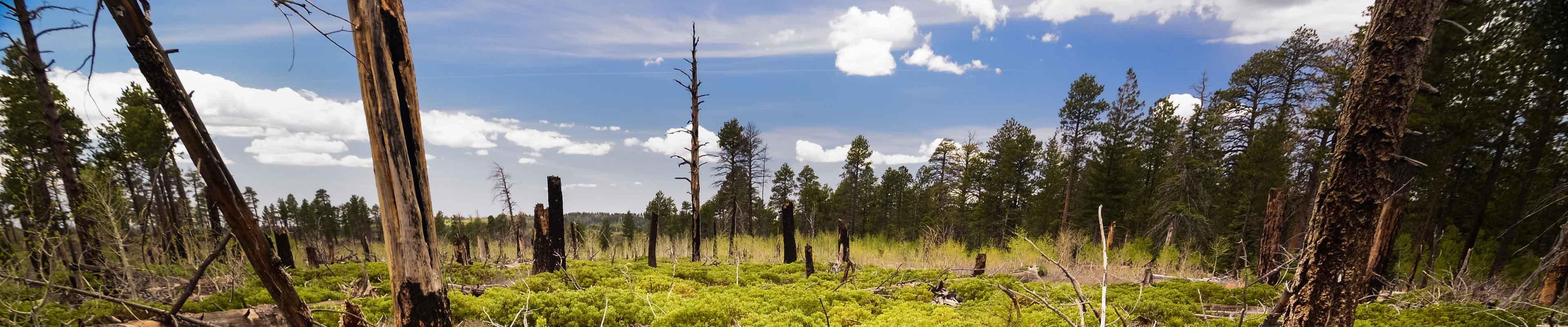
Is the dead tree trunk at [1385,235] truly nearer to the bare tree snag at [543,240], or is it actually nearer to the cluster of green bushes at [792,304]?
the cluster of green bushes at [792,304]

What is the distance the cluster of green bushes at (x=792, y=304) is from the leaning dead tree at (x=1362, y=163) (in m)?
0.85

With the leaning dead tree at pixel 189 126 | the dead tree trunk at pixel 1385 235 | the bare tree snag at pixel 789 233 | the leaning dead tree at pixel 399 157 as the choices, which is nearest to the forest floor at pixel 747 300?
the dead tree trunk at pixel 1385 235

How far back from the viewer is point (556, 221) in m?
8.77

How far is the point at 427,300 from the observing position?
9.73ft

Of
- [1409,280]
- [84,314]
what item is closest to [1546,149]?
[1409,280]

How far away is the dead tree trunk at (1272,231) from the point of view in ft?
25.2

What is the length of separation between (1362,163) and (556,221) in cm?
950

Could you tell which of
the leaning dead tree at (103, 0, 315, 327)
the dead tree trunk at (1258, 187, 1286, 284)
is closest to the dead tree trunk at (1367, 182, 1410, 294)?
the dead tree trunk at (1258, 187, 1286, 284)

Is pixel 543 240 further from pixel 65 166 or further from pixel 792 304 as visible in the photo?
pixel 65 166

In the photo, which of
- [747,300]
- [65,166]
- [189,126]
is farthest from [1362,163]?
[65,166]

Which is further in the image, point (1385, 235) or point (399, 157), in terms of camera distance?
point (1385, 235)

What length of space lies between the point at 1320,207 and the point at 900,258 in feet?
37.6

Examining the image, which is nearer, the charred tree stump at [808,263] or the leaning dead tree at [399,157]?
the leaning dead tree at [399,157]

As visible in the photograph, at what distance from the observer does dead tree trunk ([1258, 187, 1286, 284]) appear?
7672 millimetres
